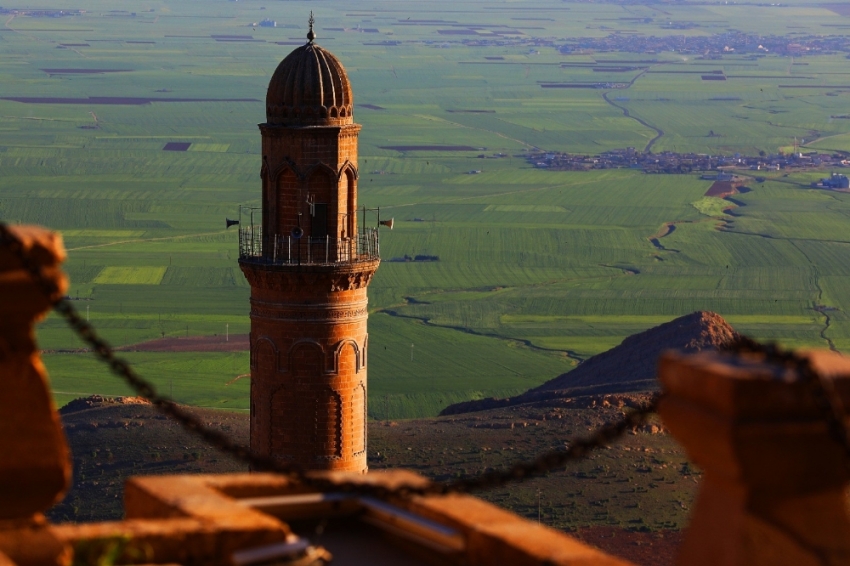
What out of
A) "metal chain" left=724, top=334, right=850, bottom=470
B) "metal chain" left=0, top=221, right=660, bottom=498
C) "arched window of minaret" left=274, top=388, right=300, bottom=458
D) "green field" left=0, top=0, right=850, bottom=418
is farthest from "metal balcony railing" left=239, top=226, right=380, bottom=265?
"green field" left=0, top=0, right=850, bottom=418

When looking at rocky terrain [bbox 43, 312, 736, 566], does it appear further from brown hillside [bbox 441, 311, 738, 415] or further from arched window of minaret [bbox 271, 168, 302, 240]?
arched window of minaret [bbox 271, 168, 302, 240]

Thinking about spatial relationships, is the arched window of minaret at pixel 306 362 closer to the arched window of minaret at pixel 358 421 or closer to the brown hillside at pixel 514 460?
the arched window of minaret at pixel 358 421

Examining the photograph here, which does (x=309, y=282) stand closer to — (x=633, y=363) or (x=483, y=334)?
(x=633, y=363)

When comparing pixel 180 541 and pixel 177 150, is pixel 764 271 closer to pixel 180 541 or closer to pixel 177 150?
pixel 177 150

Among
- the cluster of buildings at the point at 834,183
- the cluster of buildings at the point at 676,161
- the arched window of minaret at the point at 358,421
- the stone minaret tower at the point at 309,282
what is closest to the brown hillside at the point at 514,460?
the arched window of minaret at the point at 358,421

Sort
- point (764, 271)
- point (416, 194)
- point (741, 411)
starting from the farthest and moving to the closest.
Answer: point (416, 194) → point (764, 271) → point (741, 411)

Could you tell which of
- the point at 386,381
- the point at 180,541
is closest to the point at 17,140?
the point at 386,381
